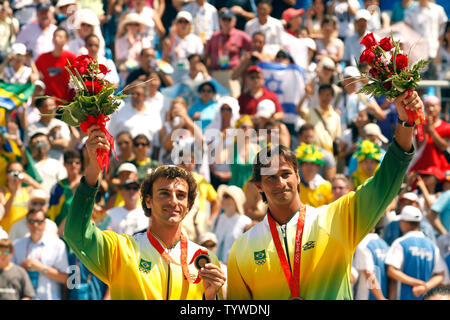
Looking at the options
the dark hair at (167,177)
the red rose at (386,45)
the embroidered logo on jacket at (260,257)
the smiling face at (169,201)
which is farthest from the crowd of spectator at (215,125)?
the red rose at (386,45)

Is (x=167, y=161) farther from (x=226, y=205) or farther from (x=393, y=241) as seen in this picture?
(x=393, y=241)

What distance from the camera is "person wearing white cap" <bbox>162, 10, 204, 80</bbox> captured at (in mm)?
13617

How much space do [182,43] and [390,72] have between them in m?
9.03

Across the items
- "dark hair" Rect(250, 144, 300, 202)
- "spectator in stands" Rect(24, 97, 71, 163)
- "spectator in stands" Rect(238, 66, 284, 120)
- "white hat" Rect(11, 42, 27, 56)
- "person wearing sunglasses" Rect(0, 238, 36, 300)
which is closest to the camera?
"dark hair" Rect(250, 144, 300, 202)

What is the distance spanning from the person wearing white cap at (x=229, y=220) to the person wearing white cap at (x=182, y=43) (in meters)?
3.68

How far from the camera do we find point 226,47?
1368cm

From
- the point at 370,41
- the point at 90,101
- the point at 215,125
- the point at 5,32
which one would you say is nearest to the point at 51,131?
the point at 215,125

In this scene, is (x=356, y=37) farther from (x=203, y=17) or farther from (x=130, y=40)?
(x=130, y=40)

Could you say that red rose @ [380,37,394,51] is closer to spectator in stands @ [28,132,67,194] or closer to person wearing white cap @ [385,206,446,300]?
person wearing white cap @ [385,206,446,300]

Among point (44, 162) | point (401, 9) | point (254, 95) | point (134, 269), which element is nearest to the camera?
point (134, 269)

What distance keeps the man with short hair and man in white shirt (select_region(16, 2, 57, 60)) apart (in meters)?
8.72

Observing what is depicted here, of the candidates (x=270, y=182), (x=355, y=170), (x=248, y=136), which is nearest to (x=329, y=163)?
(x=355, y=170)

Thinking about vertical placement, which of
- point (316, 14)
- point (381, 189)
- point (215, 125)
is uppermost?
point (316, 14)

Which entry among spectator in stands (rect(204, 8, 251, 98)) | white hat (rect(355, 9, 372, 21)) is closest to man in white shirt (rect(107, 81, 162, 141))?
spectator in stands (rect(204, 8, 251, 98))
